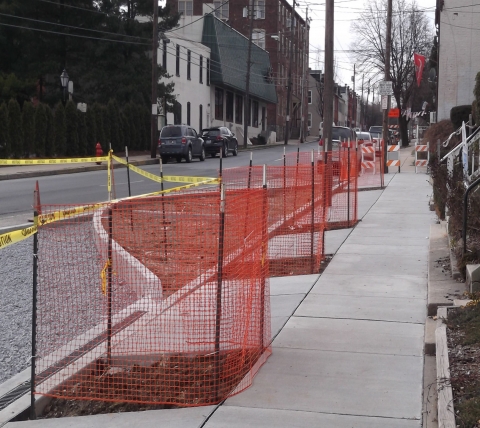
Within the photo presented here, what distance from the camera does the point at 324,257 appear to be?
1099 centimetres

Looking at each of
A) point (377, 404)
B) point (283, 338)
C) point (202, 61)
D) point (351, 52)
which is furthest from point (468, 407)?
point (351, 52)

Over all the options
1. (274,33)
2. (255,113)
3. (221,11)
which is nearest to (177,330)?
(255,113)

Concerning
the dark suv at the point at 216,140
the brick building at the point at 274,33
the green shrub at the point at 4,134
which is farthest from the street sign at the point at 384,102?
the brick building at the point at 274,33

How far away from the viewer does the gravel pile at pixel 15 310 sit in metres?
6.58

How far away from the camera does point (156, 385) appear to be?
18.5 ft

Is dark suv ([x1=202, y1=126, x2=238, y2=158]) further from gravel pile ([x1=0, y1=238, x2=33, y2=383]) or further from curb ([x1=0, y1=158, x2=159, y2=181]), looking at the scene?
gravel pile ([x1=0, y1=238, x2=33, y2=383])

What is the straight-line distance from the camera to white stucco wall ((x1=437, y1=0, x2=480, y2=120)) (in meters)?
37.1

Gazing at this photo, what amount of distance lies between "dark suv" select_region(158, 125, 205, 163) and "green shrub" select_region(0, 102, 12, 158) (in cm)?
684

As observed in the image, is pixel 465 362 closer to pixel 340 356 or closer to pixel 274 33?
pixel 340 356

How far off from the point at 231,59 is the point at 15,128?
30.0m

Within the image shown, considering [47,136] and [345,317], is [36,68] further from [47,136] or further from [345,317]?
[345,317]

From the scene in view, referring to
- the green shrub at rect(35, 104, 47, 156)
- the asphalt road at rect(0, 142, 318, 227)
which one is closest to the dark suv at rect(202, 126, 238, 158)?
the green shrub at rect(35, 104, 47, 156)

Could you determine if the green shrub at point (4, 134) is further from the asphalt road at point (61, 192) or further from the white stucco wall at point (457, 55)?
the white stucco wall at point (457, 55)

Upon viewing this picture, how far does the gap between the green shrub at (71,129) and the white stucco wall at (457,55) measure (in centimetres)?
1873
